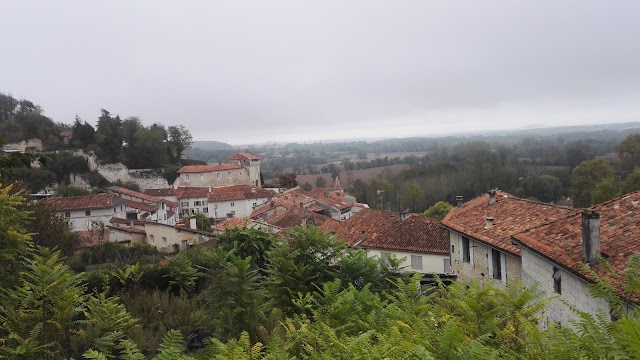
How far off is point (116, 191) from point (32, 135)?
1020 inches

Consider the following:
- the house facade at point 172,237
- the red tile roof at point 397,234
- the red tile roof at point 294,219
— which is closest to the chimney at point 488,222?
the red tile roof at point 397,234

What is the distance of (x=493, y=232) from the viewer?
1708 cm

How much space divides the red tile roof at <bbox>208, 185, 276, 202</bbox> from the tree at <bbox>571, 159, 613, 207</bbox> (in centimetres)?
3706

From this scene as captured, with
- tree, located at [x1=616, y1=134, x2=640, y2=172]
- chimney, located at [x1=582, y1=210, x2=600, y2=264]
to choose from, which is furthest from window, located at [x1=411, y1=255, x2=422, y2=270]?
tree, located at [x1=616, y1=134, x2=640, y2=172]

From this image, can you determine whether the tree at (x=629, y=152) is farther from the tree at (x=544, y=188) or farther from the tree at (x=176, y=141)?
the tree at (x=176, y=141)

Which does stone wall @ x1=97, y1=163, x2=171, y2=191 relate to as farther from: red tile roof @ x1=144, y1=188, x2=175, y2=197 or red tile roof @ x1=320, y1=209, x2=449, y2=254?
red tile roof @ x1=320, y1=209, x2=449, y2=254

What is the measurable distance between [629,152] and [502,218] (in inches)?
2055

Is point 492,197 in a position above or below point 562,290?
above

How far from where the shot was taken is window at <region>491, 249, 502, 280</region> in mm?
16066

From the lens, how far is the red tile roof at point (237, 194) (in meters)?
60.7

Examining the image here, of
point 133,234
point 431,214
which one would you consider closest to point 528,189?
point 431,214

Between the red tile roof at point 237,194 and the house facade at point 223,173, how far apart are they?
294 inches

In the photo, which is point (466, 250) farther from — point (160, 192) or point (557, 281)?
point (160, 192)

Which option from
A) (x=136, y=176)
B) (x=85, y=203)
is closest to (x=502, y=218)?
(x=85, y=203)
